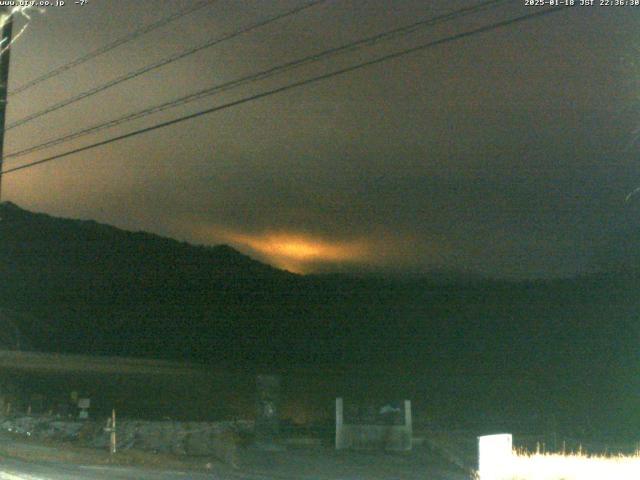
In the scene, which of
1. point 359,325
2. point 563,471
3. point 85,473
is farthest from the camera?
point 359,325

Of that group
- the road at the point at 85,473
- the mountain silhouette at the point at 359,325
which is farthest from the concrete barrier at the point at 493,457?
the mountain silhouette at the point at 359,325

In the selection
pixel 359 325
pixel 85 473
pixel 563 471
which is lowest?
pixel 85 473

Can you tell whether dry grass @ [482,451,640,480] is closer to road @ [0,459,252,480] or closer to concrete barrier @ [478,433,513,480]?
concrete barrier @ [478,433,513,480]

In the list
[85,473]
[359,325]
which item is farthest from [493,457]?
[359,325]

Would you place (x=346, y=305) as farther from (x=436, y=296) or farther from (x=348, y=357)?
(x=348, y=357)

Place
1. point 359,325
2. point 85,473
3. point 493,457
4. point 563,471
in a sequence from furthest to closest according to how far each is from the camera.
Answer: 1. point 359,325
2. point 85,473
3. point 563,471
4. point 493,457

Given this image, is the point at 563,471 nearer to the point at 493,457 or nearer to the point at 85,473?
the point at 493,457

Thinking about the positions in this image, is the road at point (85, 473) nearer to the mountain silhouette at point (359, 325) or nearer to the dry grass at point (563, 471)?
the dry grass at point (563, 471)

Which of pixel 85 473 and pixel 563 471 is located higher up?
pixel 563 471

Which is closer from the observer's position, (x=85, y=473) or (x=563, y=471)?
(x=563, y=471)

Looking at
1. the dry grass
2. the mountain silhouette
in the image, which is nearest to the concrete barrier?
the dry grass

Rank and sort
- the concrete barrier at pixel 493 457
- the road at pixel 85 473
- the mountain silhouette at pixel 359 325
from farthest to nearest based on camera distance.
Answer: the mountain silhouette at pixel 359 325, the road at pixel 85 473, the concrete barrier at pixel 493 457
